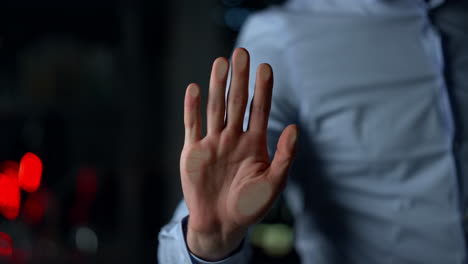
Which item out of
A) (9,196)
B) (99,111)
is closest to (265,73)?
(9,196)

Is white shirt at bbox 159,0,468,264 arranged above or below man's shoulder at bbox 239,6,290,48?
below

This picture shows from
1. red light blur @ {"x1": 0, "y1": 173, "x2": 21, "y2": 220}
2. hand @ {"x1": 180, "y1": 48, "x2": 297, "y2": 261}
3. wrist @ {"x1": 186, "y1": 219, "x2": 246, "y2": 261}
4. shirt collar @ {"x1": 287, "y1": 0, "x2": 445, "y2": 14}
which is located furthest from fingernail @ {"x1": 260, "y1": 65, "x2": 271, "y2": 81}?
red light blur @ {"x1": 0, "y1": 173, "x2": 21, "y2": 220}

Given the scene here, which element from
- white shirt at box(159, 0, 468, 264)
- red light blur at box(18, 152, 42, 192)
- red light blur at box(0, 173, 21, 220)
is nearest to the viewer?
white shirt at box(159, 0, 468, 264)

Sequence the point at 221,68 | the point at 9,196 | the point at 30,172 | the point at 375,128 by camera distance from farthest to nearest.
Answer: the point at 30,172
the point at 9,196
the point at 375,128
the point at 221,68

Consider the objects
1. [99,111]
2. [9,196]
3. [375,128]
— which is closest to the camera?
[375,128]

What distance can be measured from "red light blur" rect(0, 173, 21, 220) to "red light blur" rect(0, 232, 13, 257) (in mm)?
36

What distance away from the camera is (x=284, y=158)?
0.30 meters

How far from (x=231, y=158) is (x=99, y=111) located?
0.81 m

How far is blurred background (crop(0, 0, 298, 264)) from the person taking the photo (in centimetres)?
93

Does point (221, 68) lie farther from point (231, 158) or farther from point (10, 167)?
point (10, 167)

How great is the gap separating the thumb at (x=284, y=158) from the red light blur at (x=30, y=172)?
710mm

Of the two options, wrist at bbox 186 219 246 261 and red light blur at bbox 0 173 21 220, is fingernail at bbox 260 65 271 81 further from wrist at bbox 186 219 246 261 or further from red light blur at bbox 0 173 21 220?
red light blur at bbox 0 173 21 220

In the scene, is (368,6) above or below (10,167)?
above

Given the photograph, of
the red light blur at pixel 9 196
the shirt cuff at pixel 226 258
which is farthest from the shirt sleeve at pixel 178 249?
the red light blur at pixel 9 196
